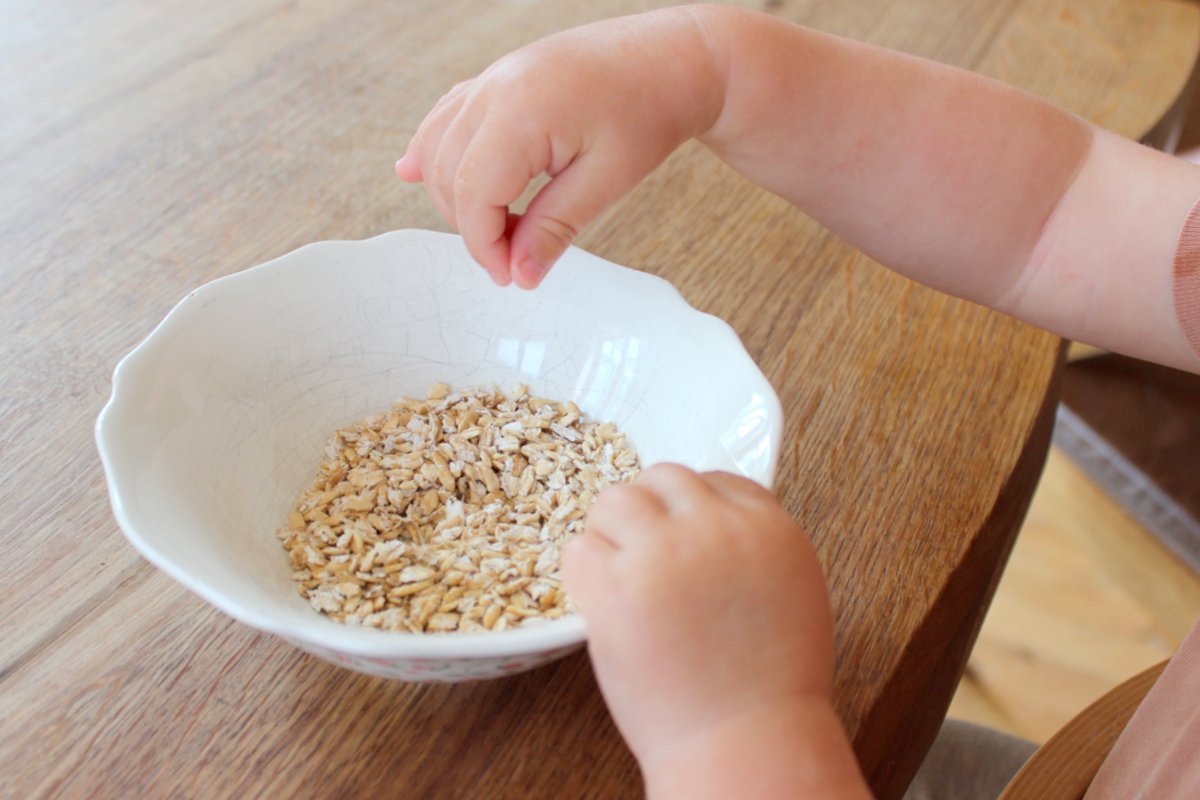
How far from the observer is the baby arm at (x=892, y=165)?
611 millimetres

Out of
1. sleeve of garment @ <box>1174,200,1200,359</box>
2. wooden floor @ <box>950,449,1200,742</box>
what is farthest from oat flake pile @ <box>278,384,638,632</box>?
wooden floor @ <box>950,449,1200,742</box>

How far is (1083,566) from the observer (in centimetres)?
158

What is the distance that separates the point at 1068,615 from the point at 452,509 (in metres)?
1.23

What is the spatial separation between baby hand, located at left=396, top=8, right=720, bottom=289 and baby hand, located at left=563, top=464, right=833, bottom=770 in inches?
8.1

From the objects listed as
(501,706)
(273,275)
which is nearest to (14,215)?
(273,275)

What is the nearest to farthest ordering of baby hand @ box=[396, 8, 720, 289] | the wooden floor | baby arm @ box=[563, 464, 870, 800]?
1. baby arm @ box=[563, 464, 870, 800]
2. baby hand @ box=[396, 8, 720, 289]
3. the wooden floor

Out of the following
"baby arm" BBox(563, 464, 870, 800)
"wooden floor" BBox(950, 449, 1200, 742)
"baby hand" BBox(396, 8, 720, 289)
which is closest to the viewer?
"baby arm" BBox(563, 464, 870, 800)

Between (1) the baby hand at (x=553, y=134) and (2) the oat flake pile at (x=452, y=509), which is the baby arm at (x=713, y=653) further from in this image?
(1) the baby hand at (x=553, y=134)

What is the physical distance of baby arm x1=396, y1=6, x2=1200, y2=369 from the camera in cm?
61

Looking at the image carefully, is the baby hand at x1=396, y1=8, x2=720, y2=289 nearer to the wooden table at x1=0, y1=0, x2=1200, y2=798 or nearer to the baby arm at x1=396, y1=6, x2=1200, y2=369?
the baby arm at x1=396, y1=6, x2=1200, y2=369

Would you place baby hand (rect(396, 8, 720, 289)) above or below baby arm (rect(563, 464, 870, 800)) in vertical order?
above

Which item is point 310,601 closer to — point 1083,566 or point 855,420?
point 855,420

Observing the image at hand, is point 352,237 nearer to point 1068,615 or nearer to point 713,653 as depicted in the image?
point 713,653

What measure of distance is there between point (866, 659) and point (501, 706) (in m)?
0.19
